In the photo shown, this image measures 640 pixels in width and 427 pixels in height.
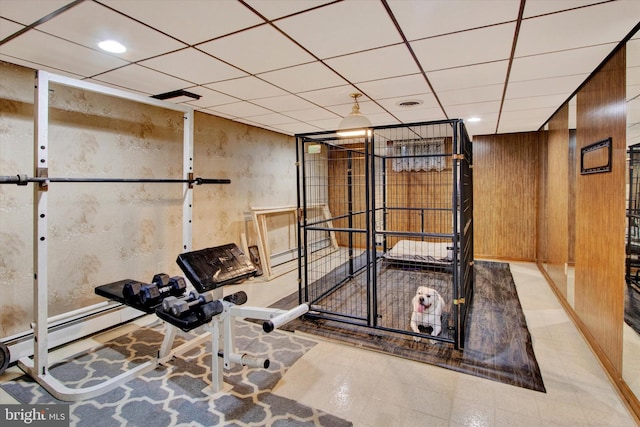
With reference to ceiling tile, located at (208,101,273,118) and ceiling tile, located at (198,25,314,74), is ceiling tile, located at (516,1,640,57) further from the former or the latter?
ceiling tile, located at (208,101,273,118)

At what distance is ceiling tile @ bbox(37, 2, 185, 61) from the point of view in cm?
179

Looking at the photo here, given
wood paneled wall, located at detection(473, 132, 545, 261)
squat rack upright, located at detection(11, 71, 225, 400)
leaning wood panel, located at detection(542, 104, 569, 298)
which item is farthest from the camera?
wood paneled wall, located at detection(473, 132, 545, 261)

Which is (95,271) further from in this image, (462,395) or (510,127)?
(510,127)

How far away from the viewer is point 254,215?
5090 mm

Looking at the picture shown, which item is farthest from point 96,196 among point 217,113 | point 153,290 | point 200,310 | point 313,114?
point 313,114

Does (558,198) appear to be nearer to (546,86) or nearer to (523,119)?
(523,119)

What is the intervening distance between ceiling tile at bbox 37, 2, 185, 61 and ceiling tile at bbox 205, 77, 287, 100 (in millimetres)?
743

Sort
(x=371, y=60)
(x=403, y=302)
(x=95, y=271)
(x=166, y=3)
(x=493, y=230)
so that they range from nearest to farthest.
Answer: (x=166, y=3) < (x=371, y=60) < (x=95, y=271) < (x=403, y=302) < (x=493, y=230)

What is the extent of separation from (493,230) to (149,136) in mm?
5863

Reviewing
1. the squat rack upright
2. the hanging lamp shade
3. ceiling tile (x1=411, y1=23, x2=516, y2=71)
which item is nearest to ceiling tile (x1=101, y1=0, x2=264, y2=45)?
the squat rack upright

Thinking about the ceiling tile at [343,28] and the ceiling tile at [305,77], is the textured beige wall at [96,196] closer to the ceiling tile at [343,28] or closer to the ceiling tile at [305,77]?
the ceiling tile at [305,77]

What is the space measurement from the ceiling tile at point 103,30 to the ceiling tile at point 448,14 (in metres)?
1.41

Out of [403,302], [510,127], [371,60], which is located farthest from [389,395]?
[510,127]

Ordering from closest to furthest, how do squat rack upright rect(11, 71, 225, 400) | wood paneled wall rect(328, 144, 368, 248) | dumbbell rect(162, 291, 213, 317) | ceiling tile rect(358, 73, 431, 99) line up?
dumbbell rect(162, 291, 213, 317)
squat rack upright rect(11, 71, 225, 400)
ceiling tile rect(358, 73, 431, 99)
wood paneled wall rect(328, 144, 368, 248)
